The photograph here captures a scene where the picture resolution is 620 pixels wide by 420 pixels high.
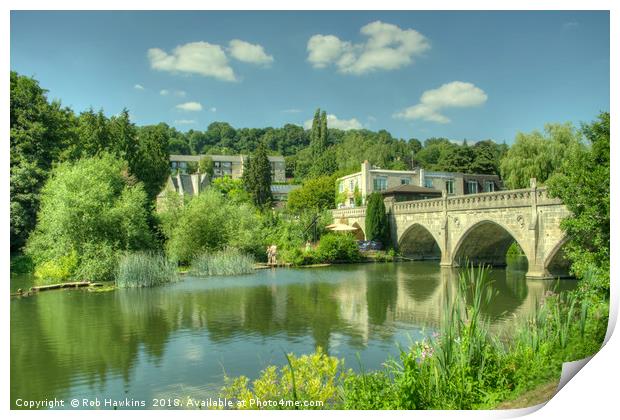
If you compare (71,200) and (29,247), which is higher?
(71,200)

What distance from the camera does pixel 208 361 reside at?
905 centimetres

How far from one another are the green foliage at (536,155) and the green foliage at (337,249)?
29.7ft

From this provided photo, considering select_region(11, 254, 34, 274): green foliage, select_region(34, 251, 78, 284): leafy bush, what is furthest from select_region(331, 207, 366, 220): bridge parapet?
select_region(11, 254, 34, 274): green foliage

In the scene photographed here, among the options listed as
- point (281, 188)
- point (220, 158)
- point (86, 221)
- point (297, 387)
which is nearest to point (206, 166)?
point (220, 158)

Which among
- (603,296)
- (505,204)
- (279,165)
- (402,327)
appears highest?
(279,165)

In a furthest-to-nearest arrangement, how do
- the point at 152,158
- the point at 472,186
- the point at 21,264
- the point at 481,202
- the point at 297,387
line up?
1. the point at 472,186
2. the point at 152,158
3. the point at 481,202
4. the point at 21,264
5. the point at 297,387

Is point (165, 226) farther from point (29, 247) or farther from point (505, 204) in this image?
point (505, 204)

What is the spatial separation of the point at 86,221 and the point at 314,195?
23535mm

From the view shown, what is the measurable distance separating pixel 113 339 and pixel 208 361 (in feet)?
8.87

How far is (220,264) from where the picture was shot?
2158cm

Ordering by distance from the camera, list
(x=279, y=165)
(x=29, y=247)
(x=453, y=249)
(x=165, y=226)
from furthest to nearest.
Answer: (x=279, y=165) < (x=453, y=249) < (x=165, y=226) < (x=29, y=247)

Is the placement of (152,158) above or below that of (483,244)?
above

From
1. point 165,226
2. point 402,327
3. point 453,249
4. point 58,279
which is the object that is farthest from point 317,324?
point 453,249

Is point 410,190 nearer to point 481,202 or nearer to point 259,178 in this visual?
point 481,202
